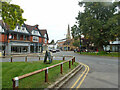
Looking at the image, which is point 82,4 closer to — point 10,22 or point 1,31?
point 1,31

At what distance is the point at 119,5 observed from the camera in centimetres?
2517

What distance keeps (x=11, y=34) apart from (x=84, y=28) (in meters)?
21.3

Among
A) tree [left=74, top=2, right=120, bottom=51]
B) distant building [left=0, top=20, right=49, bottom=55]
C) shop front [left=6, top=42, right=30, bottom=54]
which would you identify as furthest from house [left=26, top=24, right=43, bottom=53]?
tree [left=74, top=2, right=120, bottom=51]

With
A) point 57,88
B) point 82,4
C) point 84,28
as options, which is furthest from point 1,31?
point 57,88

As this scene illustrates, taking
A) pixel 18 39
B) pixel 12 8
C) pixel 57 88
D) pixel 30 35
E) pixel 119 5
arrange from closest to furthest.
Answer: pixel 57 88 → pixel 12 8 → pixel 119 5 → pixel 18 39 → pixel 30 35

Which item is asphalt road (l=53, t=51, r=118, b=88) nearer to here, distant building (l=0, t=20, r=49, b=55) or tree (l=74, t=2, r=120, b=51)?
tree (l=74, t=2, r=120, b=51)

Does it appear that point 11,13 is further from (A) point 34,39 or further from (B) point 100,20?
(A) point 34,39

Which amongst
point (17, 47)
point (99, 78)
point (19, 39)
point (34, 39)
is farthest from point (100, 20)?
point (17, 47)

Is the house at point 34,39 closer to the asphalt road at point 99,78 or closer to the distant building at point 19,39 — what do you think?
the distant building at point 19,39

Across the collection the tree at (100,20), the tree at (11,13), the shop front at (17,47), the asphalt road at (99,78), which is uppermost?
the tree at (100,20)

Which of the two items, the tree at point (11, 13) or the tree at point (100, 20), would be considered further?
the tree at point (100, 20)

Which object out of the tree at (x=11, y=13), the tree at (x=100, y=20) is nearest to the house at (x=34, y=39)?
the tree at (x=100, y=20)

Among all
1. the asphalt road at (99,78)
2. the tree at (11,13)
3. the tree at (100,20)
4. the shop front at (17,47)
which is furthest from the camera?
the shop front at (17,47)

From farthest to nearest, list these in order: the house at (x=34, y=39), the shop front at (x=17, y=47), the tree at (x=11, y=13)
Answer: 1. the house at (x=34, y=39)
2. the shop front at (x=17, y=47)
3. the tree at (x=11, y=13)
